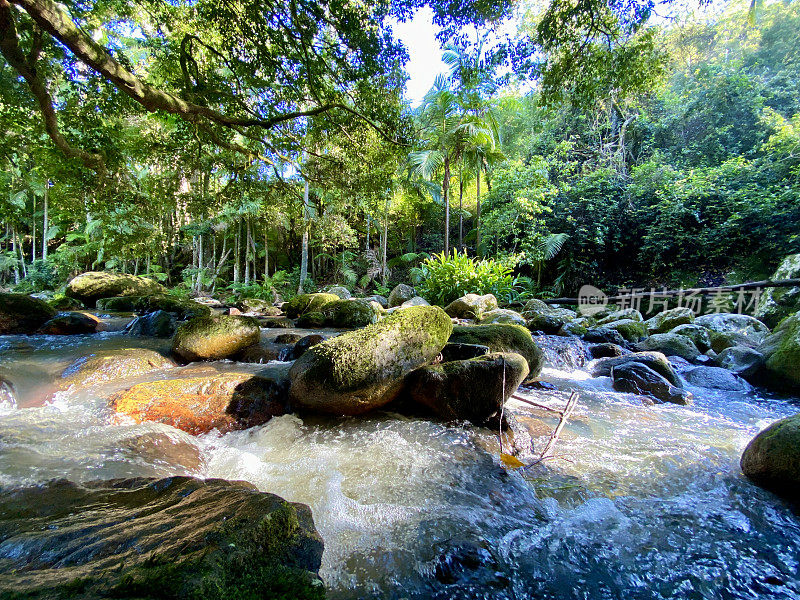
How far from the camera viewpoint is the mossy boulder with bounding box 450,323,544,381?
14.3 feet

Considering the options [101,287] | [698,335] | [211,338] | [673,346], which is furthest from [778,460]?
[101,287]

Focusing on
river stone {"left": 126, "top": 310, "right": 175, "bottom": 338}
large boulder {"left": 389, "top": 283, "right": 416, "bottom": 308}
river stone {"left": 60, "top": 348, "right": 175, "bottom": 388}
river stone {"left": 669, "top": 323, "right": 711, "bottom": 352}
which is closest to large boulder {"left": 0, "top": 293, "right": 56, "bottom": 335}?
river stone {"left": 126, "top": 310, "right": 175, "bottom": 338}

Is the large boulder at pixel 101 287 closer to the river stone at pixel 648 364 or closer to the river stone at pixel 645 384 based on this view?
the river stone at pixel 648 364

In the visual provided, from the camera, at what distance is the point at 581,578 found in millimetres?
1566

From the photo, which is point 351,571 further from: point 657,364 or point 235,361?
point 657,364

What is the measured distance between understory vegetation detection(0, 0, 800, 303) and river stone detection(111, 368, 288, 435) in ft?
12.7

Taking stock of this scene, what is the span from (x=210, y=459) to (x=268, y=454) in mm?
441

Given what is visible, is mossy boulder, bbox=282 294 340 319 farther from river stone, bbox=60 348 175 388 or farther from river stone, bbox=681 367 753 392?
river stone, bbox=681 367 753 392

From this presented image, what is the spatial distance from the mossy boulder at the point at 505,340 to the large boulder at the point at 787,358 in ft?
12.1

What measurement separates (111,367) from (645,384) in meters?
7.29

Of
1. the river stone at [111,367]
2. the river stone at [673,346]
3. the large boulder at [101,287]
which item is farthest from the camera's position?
the large boulder at [101,287]

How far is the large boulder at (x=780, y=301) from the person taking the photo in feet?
24.8

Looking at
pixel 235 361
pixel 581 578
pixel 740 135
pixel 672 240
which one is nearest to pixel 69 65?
pixel 235 361

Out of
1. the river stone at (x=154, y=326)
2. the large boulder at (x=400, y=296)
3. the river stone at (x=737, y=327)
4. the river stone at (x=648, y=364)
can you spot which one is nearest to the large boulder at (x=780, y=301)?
the river stone at (x=737, y=327)
